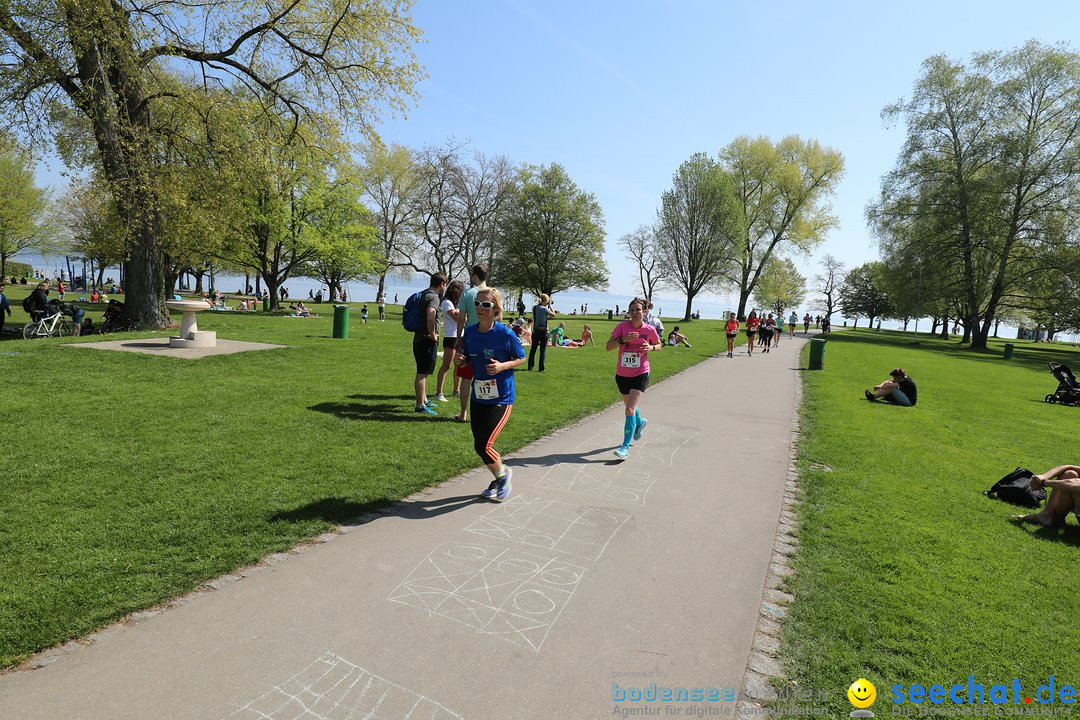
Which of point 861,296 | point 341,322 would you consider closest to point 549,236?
point 341,322

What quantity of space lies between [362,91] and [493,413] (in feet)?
54.0

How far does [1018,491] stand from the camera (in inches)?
240

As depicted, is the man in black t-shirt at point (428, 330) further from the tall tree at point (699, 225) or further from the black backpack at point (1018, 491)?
the tall tree at point (699, 225)

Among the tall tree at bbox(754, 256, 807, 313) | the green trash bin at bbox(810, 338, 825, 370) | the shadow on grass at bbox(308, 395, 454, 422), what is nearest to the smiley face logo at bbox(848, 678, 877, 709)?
the shadow on grass at bbox(308, 395, 454, 422)

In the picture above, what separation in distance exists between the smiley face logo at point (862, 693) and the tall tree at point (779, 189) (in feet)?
164

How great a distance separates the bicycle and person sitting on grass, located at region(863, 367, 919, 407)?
21.5 metres

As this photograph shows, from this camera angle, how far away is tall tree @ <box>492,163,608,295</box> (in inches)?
1966

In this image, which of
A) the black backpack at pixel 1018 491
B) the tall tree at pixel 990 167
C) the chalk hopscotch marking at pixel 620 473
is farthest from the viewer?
the tall tree at pixel 990 167

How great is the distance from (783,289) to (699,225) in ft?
127

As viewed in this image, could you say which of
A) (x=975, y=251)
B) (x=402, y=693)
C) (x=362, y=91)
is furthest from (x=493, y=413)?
(x=975, y=251)

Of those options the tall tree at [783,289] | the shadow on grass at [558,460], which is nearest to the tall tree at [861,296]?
the tall tree at [783,289]

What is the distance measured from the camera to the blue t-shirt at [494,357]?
16.6 ft

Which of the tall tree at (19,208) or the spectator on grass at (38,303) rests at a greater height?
the tall tree at (19,208)

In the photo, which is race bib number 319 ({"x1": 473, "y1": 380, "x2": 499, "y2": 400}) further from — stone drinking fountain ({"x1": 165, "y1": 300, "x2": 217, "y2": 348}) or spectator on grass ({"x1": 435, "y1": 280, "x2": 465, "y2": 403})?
stone drinking fountain ({"x1": 165, "y1": 300, "x2": 217, "y2": 348})
